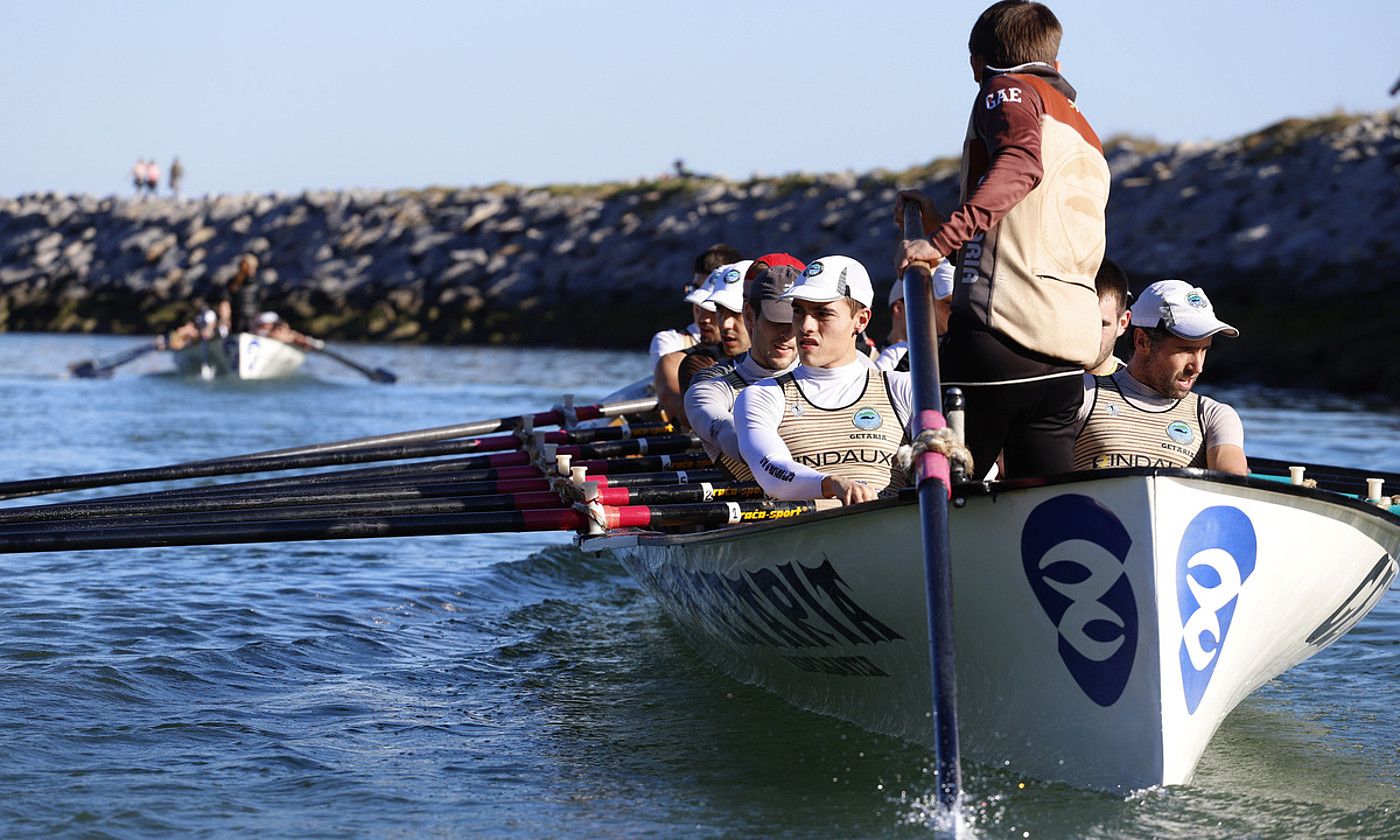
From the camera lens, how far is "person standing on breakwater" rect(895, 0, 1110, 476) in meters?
4.46

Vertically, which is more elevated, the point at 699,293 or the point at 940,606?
the point at 699,293

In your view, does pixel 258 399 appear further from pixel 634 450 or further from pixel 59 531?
pixel 59 531

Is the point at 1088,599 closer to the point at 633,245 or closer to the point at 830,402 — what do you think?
the point at 830,402

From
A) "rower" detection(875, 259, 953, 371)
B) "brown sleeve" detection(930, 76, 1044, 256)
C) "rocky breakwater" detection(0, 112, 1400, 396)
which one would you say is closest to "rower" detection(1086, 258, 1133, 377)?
"rower" detection(875, 259, 953, 371)

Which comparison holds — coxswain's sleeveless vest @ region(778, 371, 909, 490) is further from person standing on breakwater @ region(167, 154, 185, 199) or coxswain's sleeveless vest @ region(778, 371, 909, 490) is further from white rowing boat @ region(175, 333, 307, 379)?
person standing on breakwater @ region(167, 154, 185, 199)

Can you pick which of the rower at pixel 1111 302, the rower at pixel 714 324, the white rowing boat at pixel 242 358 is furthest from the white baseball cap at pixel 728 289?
the white rowing boat at pixel 242 358

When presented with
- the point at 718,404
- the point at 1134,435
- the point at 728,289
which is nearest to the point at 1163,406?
the point at 1134,435

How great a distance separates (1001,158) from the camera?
4367mm

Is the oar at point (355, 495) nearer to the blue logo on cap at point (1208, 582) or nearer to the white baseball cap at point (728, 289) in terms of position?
the white baseball cap at point (728, 289)

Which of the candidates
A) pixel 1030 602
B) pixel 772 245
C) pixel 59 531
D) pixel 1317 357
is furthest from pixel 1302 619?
pixel 772 245

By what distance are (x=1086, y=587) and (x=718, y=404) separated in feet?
8.01

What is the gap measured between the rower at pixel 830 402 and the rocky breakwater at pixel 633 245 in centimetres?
1851

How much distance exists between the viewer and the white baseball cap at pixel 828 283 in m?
5.66

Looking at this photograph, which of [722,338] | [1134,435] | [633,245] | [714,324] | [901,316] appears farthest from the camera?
[633,245]
